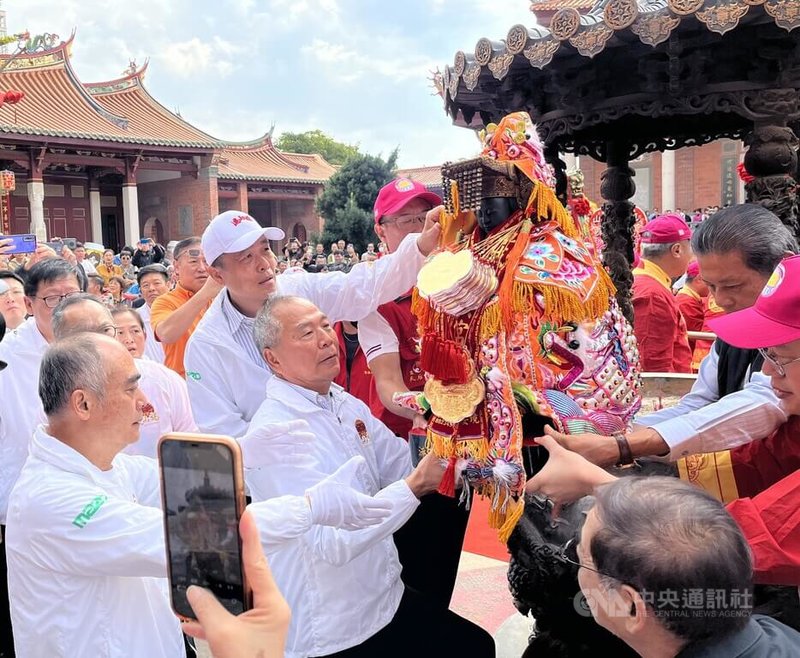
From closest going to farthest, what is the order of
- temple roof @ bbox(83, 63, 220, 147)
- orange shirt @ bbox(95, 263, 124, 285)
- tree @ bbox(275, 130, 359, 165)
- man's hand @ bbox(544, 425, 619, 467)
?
man's hand @ bbox(544, 425, 619, 467) → orange shirt @ bbox(95, 263, 124, 285) → temple roof @ bbox(83, 63, 220, 147) → tree @ bbox(275, 130, 359, 165)

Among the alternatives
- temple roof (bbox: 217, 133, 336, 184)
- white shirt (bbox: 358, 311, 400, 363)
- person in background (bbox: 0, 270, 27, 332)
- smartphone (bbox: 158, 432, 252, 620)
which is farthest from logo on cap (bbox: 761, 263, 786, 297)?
temple roof (bbox: 217, 133, 336, 184)

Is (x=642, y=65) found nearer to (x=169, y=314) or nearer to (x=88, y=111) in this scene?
(x=169, y=314)

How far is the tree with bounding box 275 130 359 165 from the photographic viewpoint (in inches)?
2288

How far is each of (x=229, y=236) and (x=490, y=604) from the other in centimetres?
194

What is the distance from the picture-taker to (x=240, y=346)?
2.54 meters

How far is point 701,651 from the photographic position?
3.64 feet

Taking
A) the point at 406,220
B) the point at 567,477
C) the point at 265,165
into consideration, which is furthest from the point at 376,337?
the point at 265,165

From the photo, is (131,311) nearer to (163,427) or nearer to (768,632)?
(163,427)

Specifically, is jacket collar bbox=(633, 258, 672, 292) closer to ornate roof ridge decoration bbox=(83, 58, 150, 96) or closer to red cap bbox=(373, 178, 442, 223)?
red cap bbox=(373, 178, 442, 223)

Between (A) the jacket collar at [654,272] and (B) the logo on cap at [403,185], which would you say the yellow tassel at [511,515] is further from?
(A) the jacket collar at [654,272]

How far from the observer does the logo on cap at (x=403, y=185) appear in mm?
2766

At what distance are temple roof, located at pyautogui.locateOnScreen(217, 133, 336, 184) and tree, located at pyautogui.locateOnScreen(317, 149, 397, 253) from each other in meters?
4.28

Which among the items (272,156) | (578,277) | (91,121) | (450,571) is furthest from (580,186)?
(272,156)

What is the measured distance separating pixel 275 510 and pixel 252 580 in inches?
22.0
